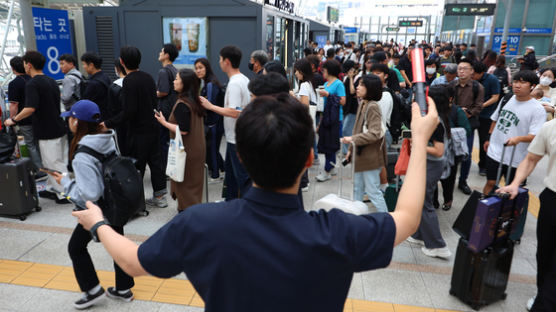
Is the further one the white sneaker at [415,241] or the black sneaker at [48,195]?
the black sneaker at [48,195]

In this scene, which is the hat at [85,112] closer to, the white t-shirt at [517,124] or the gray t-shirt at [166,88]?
the gray t-shirt at [166,88]

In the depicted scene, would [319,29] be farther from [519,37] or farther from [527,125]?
[527,125]

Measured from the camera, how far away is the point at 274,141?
0.98m

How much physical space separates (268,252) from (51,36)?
21.9 ft

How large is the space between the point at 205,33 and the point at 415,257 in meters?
6.19

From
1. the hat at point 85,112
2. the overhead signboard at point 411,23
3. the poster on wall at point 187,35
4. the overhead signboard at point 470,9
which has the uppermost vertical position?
the overhead signboard at point 411,23

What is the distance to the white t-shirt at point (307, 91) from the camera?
5277 mm

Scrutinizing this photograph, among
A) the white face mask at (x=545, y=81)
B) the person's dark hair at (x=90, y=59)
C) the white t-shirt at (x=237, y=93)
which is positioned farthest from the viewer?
the white face mask at (x=545, y=81)

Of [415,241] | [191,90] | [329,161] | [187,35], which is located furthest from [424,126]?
[187,35]

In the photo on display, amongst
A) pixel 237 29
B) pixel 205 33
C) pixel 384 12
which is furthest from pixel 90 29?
pixel 384 12

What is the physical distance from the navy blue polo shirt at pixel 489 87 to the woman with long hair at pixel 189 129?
4.34m

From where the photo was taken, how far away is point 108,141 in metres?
2.79

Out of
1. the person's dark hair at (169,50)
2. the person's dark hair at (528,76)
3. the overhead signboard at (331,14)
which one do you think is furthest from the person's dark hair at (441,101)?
the overhead signboard at (331,14)

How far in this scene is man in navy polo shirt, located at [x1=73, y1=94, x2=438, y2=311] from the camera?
0.98 m
